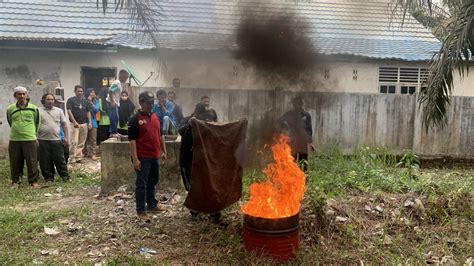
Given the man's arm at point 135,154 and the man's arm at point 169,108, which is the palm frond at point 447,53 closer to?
the man's arm at point 135,154

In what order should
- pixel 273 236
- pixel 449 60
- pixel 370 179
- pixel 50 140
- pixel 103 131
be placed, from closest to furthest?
pixel 273 236
pixel 449 60
pixel 370 179
pixel 50 140
pixel 103 131

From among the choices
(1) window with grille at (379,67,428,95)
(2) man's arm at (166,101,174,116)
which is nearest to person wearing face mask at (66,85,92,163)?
(2) man's arm at (166,101,174,116)

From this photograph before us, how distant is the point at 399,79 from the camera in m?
13.9

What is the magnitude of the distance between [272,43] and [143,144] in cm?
236

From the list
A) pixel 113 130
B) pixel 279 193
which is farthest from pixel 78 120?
pixel 279 193

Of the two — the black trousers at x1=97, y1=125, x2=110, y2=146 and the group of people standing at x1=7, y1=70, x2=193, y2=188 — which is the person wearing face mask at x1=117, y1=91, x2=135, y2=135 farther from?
the black trousers at x1=97, y1=125, x2=110, y2=146

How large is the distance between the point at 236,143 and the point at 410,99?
7195 mm

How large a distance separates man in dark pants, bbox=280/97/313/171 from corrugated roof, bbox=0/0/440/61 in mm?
1130

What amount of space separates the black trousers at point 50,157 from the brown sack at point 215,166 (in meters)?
4.04

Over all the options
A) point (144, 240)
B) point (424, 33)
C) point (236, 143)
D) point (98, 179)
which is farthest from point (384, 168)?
point (424, 33)

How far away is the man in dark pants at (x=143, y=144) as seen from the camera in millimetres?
5895

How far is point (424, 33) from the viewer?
14.8 metres

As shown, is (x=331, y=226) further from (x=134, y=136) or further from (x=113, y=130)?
(x=113, y=130)

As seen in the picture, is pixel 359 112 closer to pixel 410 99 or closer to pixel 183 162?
pixel 410 99
